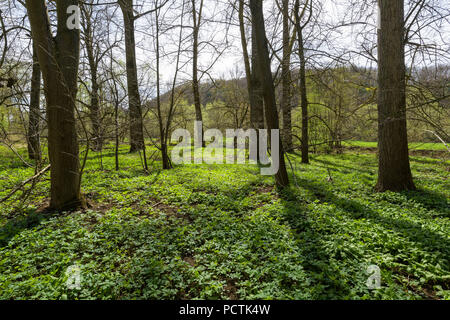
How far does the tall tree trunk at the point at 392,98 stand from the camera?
201 inches

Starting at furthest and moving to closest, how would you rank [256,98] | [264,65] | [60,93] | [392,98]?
[256,98] → [264,65] → [392,98] → [60,93]

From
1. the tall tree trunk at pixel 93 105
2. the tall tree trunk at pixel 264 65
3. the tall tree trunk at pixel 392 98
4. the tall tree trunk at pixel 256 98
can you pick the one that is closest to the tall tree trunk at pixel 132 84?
the tall tree trunk at pixel 93 105

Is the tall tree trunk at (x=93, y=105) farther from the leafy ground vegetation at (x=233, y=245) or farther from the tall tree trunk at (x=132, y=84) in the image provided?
the leafy ground vegetation at (x=233, y=245)

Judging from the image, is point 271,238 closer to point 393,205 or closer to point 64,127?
point 393,205

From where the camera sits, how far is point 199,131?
59.1 feet

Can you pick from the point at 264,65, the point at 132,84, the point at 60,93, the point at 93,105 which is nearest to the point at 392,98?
the point at 264,65

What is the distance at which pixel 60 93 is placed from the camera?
4371mm

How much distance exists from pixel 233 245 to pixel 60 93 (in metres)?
4.22

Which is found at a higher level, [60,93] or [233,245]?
[60,93]

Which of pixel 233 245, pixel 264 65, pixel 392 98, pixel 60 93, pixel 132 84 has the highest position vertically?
pixel 132 84

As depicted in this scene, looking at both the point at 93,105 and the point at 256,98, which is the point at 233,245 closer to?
the point at 93,105

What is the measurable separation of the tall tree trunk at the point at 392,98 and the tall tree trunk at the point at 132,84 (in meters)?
6.37
